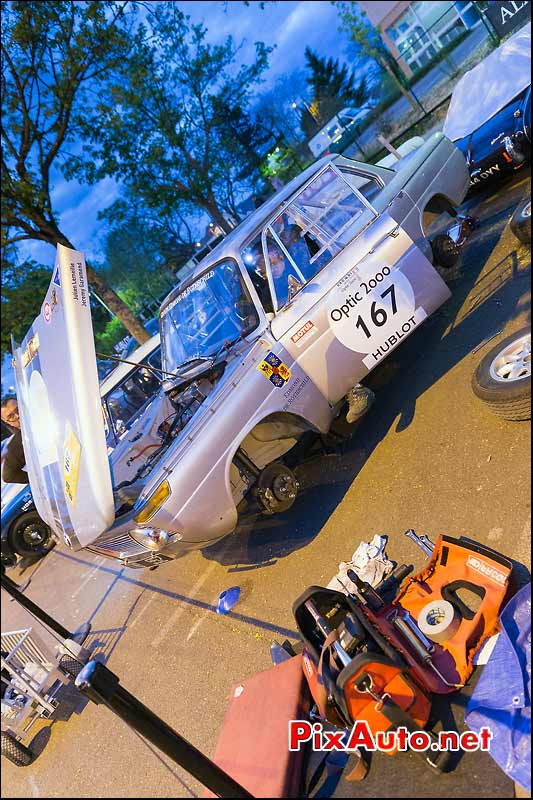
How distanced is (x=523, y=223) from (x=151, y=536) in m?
4.00

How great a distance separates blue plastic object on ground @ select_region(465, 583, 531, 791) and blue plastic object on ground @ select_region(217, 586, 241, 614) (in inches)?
92.9

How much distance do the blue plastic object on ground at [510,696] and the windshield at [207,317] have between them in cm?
280

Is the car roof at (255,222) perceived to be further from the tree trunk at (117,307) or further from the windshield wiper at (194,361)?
the tree trunk at (117,307)

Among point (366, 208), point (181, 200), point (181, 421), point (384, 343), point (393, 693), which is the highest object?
point (181, 200)

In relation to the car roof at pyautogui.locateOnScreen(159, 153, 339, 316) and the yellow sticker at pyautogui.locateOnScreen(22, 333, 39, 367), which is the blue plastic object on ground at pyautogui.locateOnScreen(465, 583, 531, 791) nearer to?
the car roof at pyautogui.locateOnScreen(159, 153, 339, 316)

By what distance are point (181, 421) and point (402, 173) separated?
3165mm

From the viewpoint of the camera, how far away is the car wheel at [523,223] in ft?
15.4

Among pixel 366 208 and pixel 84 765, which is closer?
pixel 84 765

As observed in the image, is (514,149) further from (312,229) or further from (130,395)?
(130,395)

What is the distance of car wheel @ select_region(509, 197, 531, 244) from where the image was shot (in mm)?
4688

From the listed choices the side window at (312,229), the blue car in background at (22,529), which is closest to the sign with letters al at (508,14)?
the side window at (312,229)

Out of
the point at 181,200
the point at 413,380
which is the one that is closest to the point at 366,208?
the point at 413,380

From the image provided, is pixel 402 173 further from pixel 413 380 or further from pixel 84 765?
pixel 84 765

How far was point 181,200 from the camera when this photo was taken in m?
19.1
